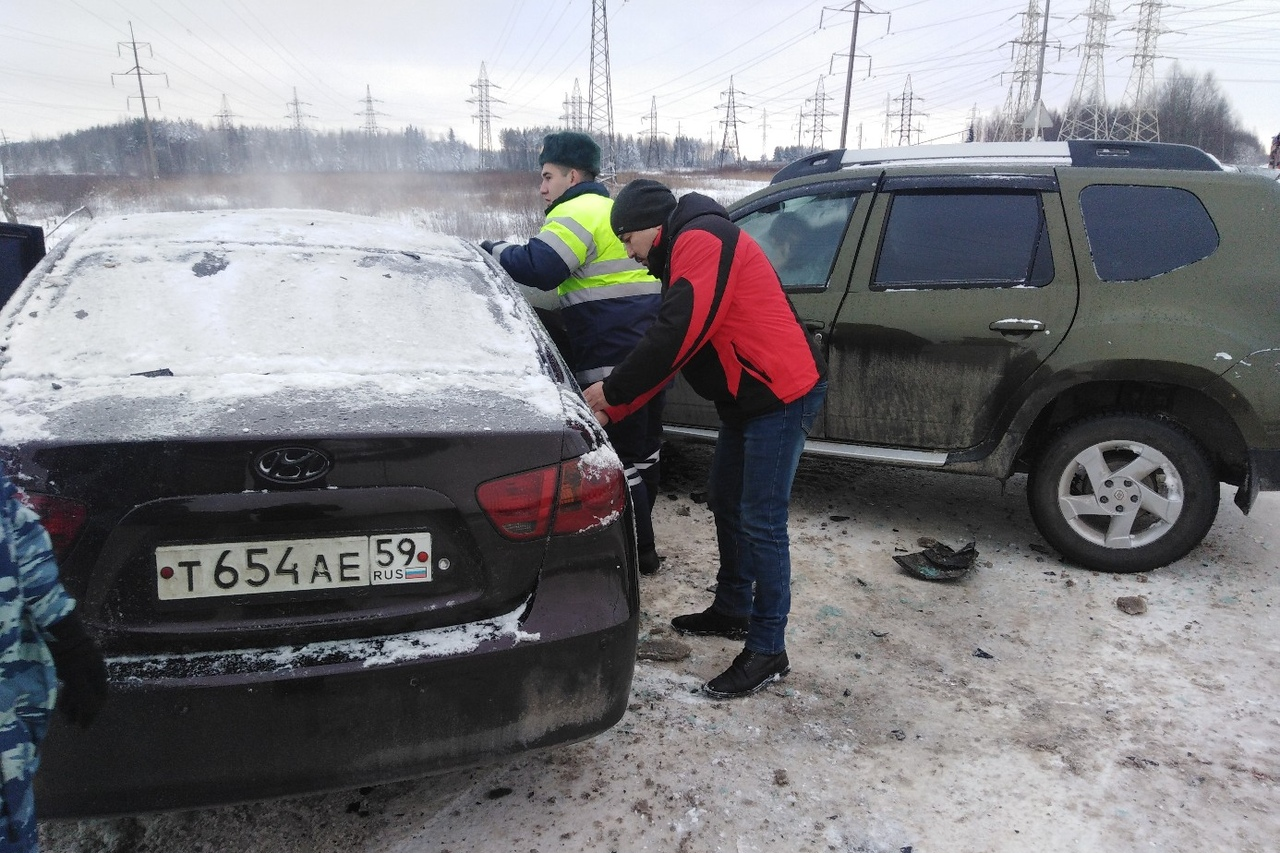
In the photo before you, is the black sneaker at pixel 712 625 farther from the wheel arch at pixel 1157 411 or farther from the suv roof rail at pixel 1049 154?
the suv roof rail at pixel 1049 154

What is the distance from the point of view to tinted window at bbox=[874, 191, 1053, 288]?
12.3 ft

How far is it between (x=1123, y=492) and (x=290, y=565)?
3483mm

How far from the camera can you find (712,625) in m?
3.18

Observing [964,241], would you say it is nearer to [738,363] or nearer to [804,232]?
[804,232]

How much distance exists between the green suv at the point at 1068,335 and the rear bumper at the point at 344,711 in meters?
2.48

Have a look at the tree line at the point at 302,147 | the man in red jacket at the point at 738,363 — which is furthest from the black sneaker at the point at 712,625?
the tree line at the point at 302,147

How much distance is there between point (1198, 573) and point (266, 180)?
43.7 m

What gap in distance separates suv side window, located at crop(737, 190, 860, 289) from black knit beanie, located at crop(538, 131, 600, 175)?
118 cm

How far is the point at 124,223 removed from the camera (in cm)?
268

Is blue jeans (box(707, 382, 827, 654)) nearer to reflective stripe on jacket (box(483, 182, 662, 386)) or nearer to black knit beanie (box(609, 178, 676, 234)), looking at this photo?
black knit beanie (box(609, 178, 676, 234))

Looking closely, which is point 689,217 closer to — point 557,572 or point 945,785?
point 557,572

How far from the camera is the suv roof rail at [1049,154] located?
15.0ft

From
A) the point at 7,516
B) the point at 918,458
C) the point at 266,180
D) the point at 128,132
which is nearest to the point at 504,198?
the point at 266,180

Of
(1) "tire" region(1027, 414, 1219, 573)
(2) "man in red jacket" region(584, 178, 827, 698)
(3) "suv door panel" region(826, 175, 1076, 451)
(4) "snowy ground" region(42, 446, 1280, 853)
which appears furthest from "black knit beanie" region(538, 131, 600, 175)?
(1) "tire" region(1027, 414, 1219, 573)
